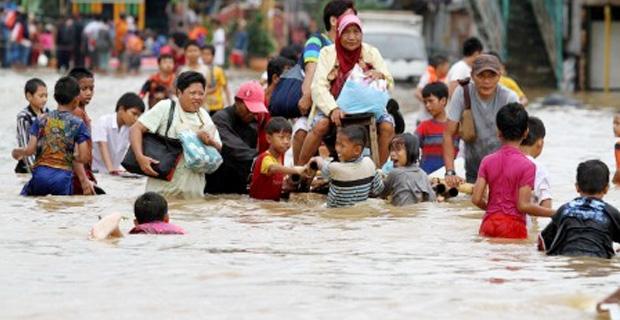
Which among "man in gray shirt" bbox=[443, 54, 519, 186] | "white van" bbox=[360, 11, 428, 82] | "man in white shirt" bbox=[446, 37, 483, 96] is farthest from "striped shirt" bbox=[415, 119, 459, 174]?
"white van" bbox=[360, 11, 428, 82]

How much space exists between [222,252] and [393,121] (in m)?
3.72

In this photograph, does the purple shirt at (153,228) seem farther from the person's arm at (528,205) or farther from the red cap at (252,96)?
the red cap at (252,96)

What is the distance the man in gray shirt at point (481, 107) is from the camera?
12.2 metres

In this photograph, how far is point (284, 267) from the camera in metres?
9.00

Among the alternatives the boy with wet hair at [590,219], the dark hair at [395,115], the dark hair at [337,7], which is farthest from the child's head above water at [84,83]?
the boy with wet hair at [590,219]

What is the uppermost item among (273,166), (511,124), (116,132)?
(511,124)

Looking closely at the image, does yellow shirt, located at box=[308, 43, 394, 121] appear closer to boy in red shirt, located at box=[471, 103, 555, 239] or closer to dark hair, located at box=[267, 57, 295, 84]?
dark hair, located at box=[267, 57, 295, 84]

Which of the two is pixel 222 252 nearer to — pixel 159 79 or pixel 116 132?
pixel 116 132

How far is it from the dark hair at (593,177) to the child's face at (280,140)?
3.61 m

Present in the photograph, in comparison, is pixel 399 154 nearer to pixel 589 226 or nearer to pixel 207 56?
pixel 589 226

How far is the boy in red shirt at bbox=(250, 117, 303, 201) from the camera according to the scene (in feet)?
40.8

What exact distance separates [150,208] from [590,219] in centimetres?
261

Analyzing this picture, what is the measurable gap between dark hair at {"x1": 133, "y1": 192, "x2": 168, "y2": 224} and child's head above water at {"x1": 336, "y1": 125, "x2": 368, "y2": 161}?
216cm

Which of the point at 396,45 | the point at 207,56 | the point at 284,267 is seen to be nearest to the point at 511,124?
the point at 284,267
